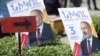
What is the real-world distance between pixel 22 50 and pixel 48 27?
0.92 metres

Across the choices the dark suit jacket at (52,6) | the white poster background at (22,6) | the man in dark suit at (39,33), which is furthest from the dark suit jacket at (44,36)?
the dark suit jacket at (52,6)

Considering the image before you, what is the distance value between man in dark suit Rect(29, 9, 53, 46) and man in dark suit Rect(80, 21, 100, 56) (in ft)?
2.93

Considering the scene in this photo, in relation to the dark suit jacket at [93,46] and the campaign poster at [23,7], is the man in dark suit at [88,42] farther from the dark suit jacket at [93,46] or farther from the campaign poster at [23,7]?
the campaign poster at [23,7]

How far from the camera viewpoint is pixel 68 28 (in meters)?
7.38

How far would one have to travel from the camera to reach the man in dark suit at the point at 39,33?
8062 mm

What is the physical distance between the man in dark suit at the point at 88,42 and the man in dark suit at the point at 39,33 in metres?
0.89

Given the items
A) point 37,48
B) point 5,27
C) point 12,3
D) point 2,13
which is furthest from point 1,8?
point 5,27

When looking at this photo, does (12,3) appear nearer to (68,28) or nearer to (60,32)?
(68,28)

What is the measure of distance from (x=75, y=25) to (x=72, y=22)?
0.23ft

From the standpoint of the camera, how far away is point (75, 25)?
7.45 metres

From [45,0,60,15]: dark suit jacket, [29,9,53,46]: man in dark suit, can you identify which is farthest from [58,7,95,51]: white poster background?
[45,0,60,15]: dark suit jacket

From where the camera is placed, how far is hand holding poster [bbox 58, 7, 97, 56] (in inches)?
288

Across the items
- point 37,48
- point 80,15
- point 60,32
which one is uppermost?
point 80,15

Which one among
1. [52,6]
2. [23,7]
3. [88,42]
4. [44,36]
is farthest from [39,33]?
[52,6]
